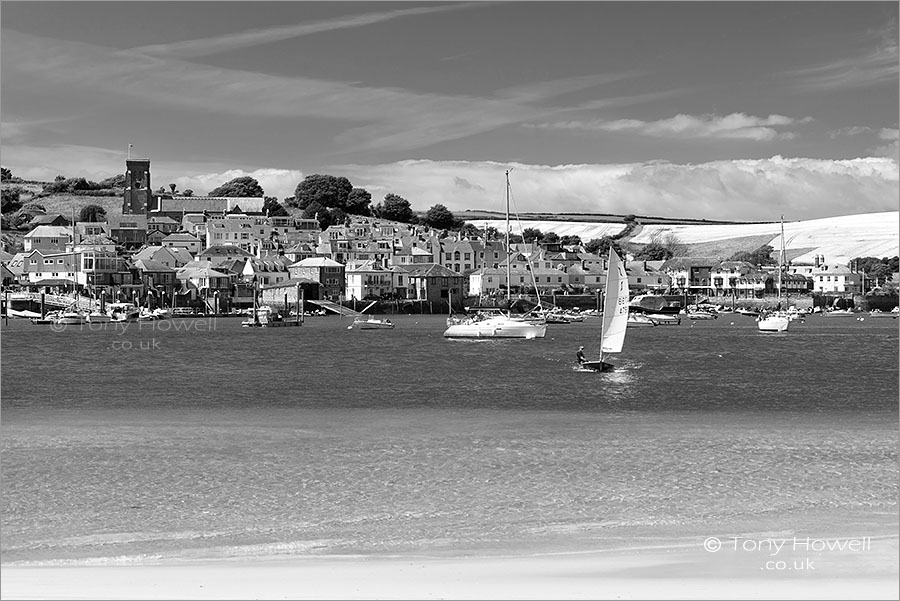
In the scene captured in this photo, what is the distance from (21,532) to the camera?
1250 cm

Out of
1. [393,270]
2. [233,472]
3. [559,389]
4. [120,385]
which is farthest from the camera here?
[393,270]

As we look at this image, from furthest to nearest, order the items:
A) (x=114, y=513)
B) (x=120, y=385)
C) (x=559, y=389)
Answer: (x=120, y=385) < (x=559, y=389) < (x=114, y=513)

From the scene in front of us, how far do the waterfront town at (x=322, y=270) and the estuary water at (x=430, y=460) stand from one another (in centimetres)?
7494

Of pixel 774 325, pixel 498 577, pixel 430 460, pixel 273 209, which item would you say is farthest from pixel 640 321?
pixel 273 209

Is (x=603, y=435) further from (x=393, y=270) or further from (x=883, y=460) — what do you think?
(x=393, y=270)

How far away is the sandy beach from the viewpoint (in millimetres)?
8938

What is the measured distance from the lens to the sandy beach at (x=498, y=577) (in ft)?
29.3

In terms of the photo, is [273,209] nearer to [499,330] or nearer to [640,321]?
[640,321]

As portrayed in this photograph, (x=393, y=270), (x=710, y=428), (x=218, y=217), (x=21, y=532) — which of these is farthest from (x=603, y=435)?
(x=218, y=217)

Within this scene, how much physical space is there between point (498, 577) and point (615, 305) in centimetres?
2890

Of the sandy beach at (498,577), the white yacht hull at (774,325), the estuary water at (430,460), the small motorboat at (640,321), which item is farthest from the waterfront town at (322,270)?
the sandy beach at (498,577)

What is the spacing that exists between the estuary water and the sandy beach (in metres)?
0.78

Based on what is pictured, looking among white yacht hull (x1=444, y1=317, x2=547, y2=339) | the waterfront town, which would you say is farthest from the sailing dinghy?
the waterfront town

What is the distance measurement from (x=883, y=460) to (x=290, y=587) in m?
12.1
